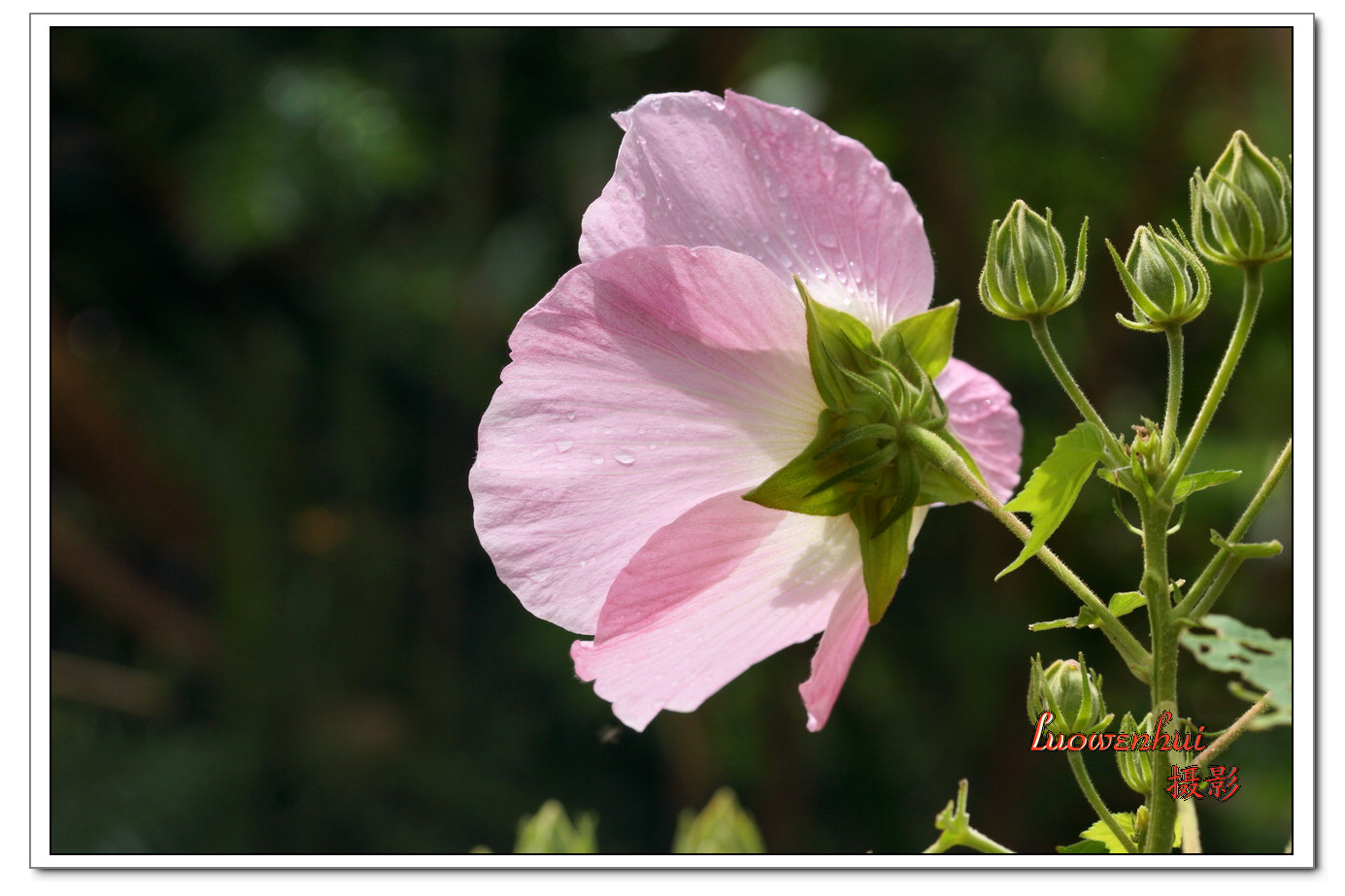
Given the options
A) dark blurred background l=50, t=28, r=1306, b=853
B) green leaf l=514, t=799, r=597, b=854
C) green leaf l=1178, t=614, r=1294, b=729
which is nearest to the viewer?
green leaf l=1178, t=614, r=1294, b=729

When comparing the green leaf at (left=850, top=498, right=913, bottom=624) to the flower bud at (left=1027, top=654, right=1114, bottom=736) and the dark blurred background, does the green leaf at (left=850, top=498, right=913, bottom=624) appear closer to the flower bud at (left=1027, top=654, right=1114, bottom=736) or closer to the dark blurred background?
the flower bud at (left=1027, top=654, right=1114, bottom=736)

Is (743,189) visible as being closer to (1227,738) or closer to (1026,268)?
(1026,268)

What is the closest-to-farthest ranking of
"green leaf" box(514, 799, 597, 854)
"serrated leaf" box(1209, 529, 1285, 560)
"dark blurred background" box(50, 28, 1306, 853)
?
"serrated leaf" box(1209, 529, 1285, 560)
"green leaf" box(514, 799, 597, 854)
"dark blurred background" box(50, 28, 1306, 853)

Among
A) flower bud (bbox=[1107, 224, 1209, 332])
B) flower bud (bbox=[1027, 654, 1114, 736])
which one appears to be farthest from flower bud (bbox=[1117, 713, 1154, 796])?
flower bud (bbox=[1107, 224, 1209, 332])
